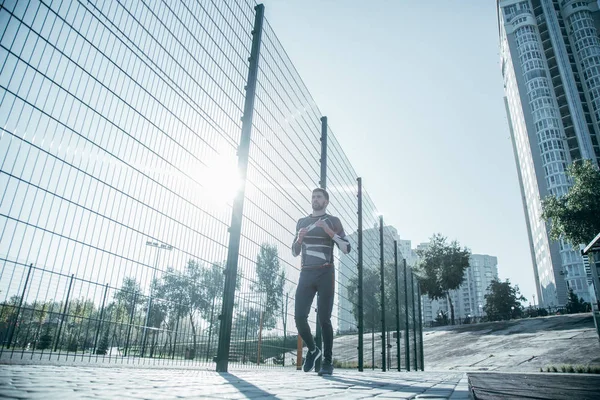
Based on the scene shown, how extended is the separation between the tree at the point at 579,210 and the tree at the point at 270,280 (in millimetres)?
27582

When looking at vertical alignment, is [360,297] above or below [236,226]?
below

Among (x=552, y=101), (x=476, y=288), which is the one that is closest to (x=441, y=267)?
(x=552, y=101)

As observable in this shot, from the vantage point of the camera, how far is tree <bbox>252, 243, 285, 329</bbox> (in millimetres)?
4629

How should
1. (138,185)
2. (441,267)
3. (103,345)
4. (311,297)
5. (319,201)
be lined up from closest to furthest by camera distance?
(138,185), (103,345), (311,297), (319,201), (441,267)

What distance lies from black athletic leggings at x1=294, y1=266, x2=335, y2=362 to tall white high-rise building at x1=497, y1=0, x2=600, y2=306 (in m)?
59.1

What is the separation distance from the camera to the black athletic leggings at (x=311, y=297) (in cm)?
374

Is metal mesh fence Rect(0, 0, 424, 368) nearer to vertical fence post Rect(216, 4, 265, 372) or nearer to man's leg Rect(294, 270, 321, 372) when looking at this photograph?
vertical fence post Rect(216, 4, 265, 372)

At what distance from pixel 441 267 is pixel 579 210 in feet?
66.1

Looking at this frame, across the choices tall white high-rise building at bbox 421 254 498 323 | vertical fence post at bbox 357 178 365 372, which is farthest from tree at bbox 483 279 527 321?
tall white high-rise building at bbox 421 254 498 323

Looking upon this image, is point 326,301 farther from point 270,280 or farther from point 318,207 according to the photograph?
point 270,280

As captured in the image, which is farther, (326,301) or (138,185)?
(326,301)

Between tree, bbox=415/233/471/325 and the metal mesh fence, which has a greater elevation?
tree, bbox=415/233/471/325

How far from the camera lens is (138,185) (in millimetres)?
3170

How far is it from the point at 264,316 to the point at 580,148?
6590 cm
